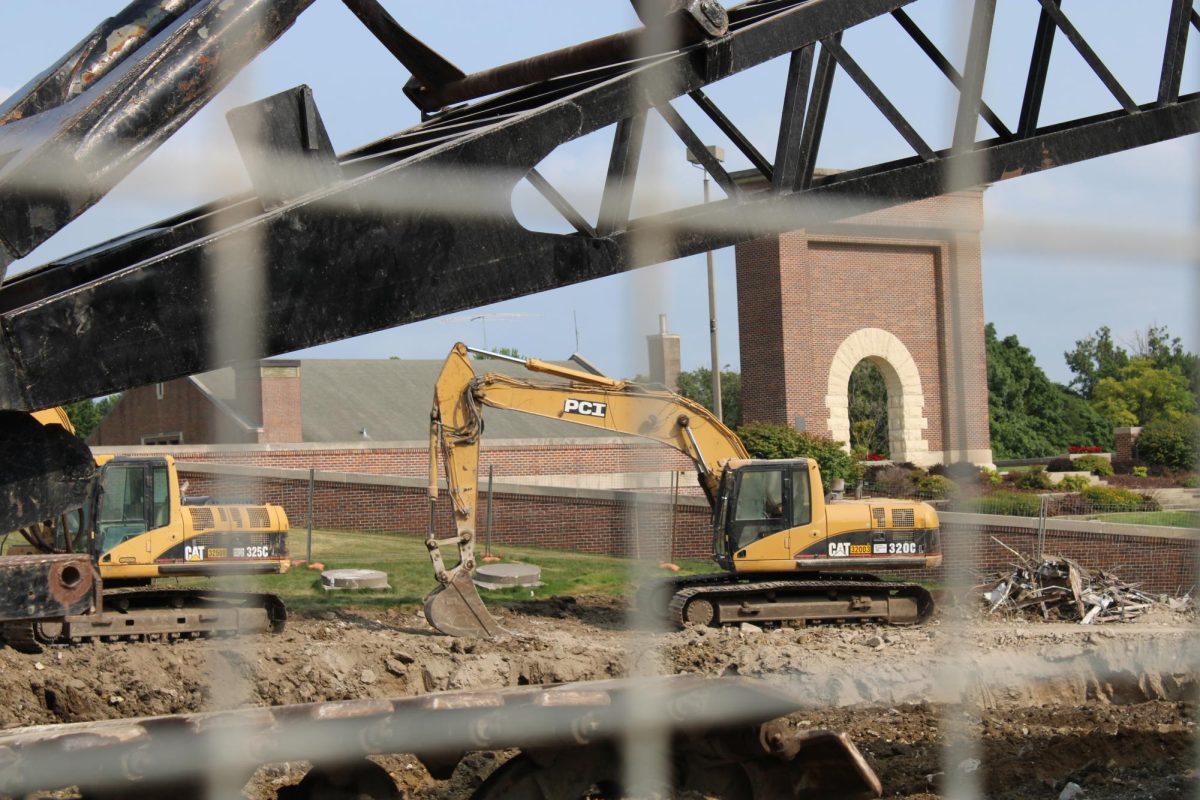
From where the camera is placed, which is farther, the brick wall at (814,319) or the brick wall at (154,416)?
the brick wall at (814,319)

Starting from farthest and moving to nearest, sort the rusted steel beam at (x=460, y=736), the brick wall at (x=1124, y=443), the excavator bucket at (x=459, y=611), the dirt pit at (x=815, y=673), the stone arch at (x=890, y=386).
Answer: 1. the stone arch at (x=890, y=386)
2. the brick wall at (x=1124, y=443)
3. the excavator bucket at (x=459, y=611)
4. the dirt pit at (x=815, y=673)
5. the rusted steel beam at (x=460, y=736)

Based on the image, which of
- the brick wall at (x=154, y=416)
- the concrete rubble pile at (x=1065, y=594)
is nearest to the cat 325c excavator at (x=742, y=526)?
the concrete rubble pile at (x=1065, y=594)

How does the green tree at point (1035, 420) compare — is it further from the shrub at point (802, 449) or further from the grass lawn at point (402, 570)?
the grass lawn at point (402, 570)

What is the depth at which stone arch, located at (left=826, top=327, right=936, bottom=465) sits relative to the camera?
2272 centimetres

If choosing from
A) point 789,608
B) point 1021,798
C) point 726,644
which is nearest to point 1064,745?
point 1021,798

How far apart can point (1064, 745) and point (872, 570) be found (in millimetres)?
5796

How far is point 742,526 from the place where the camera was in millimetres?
14953

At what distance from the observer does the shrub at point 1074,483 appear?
1806 centimetres

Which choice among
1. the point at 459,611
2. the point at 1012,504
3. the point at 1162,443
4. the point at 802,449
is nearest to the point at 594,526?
the point at 802,449

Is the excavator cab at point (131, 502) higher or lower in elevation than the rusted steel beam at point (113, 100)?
lower

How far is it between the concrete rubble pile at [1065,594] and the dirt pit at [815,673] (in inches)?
19.9

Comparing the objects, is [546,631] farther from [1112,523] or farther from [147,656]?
[1112,523]

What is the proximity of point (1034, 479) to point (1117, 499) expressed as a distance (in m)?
1.97

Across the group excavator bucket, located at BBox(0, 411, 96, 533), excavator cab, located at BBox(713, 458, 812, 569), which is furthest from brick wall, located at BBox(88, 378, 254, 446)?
excavator cab, located at BBox(713, 458, 812, 569)
